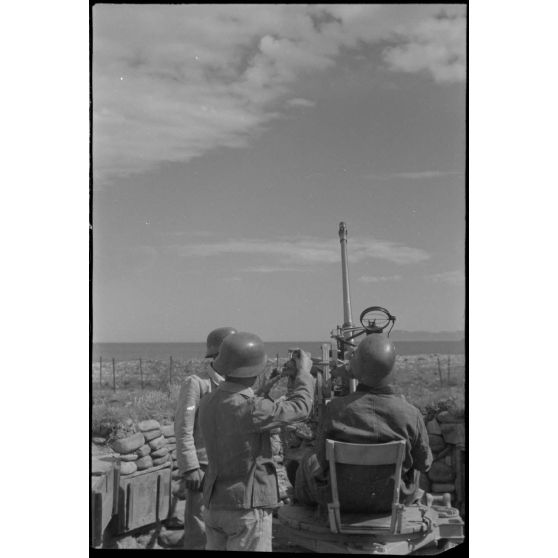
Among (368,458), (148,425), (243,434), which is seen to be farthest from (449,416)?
(148,425)

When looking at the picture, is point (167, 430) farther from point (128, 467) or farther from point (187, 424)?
point (187, 424)

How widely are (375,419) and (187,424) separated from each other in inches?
50.6

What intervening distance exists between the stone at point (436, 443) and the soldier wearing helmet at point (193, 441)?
5.38 ft

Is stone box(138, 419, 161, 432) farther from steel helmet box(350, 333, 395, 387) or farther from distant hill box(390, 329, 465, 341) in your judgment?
distant hill box(390, 329, 465, 341)

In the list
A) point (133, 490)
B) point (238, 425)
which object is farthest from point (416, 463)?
point (133, 490)

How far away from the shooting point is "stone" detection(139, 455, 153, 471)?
21.8ft

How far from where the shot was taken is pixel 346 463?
5.73 metres

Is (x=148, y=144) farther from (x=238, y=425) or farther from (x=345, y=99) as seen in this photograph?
(x=238, y=425)

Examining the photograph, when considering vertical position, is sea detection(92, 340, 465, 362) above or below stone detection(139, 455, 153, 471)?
above

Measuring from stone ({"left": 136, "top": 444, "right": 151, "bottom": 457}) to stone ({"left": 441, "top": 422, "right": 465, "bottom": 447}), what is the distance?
216 centimetres

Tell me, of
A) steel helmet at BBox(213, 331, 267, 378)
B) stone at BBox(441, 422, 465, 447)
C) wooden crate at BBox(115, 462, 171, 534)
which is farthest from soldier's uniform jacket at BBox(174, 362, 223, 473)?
stone at BBox(441, 422, 465, 447)

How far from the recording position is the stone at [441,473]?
20.9ft

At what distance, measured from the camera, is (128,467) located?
6594mm

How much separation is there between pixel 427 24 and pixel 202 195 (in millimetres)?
2023
